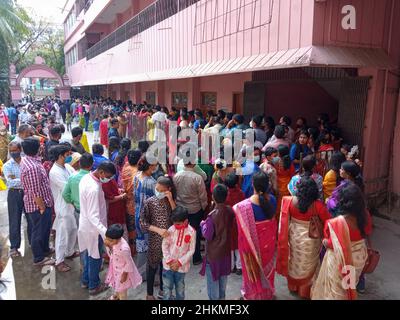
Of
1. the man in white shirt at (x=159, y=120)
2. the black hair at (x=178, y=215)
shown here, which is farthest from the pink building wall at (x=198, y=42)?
the black hair at (x=178, y=215)

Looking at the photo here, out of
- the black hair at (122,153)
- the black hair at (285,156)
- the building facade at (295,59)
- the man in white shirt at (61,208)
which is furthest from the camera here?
the black hair at (122,153)

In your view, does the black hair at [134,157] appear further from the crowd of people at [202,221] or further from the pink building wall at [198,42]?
the pink building wall at [198,42]

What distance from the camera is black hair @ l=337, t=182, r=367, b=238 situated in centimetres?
293

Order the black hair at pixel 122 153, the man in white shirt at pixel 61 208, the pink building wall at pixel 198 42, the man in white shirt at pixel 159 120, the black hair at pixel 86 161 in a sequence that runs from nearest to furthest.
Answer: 1. the black hair at pixel 86 161
2. the man in white shirt at pixel 61 208
3. the pink building wall at pixel 198 42
4. the black hair at pixel 122 153
5. the man in white shirt at pixel 159 120

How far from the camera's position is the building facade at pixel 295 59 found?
4672 mm

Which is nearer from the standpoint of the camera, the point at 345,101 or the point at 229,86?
the point at 345,101

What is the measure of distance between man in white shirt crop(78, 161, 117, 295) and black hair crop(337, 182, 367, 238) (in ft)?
7.53

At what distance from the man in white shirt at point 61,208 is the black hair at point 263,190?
8.05 ft

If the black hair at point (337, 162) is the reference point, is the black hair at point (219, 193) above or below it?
below

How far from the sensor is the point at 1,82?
2362 cm

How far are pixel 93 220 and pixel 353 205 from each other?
2.52 metres
